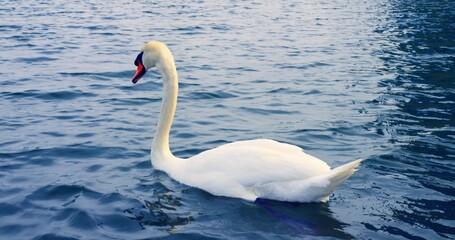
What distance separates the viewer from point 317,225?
6.87 meters

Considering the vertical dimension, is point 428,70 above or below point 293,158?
below

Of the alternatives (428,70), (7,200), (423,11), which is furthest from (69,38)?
(423,11)

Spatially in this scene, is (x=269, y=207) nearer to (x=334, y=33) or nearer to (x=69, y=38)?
(x=69, y=38)

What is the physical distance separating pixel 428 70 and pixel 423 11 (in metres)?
16.3

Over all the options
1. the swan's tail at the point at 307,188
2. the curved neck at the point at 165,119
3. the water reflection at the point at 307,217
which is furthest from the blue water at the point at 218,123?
the curved neck at the point at 165,119

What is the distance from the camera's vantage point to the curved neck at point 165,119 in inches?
333

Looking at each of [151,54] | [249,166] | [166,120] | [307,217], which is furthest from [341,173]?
[151,54]

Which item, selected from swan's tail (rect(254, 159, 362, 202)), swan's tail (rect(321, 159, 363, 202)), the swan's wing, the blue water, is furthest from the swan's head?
swan's tail (rect(321, 159, 363, 202))

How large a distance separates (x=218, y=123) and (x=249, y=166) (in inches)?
157

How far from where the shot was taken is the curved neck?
8.47 m

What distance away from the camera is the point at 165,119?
8688mm

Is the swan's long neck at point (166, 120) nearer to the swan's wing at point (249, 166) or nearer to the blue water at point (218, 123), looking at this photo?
the blue water at point (218, 123)

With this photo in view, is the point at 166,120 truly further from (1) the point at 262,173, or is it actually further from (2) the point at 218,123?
(2) the point at 218,123

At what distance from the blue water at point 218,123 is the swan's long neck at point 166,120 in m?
0.21
